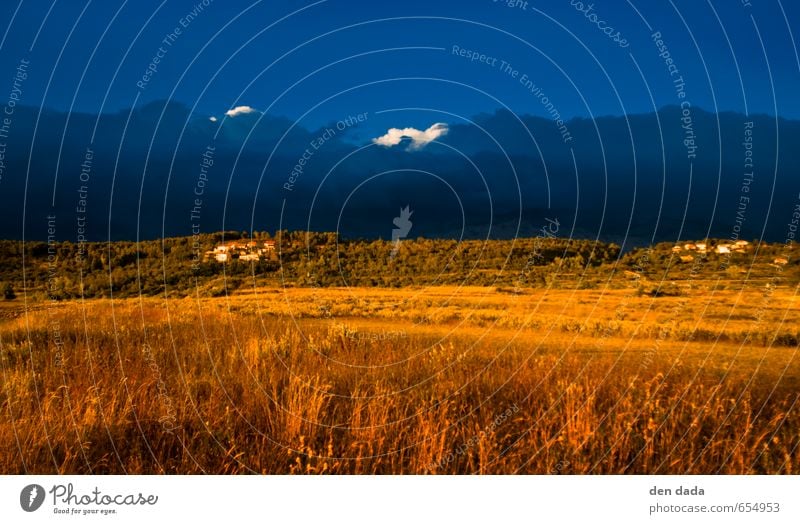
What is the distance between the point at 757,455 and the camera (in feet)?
22.5

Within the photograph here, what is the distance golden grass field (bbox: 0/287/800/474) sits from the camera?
6.61 metres

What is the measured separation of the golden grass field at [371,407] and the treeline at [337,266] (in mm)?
6863

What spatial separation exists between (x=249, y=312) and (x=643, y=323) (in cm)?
1127

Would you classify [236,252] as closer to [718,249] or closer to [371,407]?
[371,407]

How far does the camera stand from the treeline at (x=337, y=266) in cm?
1928

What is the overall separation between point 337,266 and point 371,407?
17282mm

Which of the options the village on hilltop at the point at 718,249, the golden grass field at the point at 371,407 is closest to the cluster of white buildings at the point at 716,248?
the village on hilltop at the point at 718,249

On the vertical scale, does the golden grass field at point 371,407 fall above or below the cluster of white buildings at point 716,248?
below

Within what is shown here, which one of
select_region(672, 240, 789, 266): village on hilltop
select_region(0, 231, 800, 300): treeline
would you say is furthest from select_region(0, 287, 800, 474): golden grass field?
select_region(672, 240, 789, 266): village on hilltop

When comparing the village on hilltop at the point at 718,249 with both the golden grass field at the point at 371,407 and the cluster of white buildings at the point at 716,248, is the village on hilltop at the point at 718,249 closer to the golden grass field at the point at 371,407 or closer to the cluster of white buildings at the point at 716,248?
the cluster of white buildings at the point at 716,248

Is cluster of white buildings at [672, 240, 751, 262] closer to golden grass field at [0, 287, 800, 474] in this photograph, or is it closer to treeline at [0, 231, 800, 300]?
treeline at [0, 231, 800, 300]

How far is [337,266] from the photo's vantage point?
80.0 ft

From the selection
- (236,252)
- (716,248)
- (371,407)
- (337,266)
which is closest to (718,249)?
(716,248)
